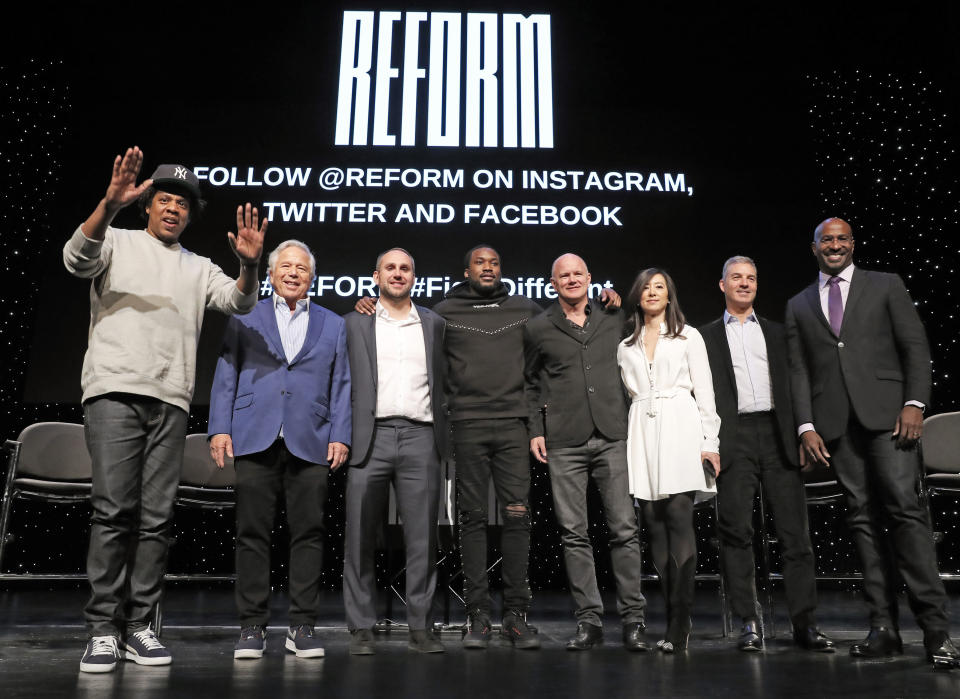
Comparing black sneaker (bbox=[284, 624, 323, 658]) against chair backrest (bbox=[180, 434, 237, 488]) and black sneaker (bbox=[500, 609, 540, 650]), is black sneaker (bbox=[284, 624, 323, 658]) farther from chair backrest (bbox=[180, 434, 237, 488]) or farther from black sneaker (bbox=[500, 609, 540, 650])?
chair backrest (bbox=[180, 434, 237, 488])

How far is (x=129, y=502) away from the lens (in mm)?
2432

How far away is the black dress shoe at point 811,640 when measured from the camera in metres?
2.63

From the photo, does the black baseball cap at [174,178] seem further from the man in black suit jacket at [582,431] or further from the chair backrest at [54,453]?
the chair backrest at [54,453]

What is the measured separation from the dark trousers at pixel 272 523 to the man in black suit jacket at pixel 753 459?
1476 millimetres

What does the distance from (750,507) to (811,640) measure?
18.9 inches

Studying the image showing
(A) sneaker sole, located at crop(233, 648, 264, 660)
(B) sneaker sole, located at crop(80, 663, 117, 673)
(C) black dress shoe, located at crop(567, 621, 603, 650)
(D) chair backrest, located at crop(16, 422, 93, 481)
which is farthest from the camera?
(D) chair backrest, located at crop(16, 422, 93, 481)

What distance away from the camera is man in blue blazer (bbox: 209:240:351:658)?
8.48 feet

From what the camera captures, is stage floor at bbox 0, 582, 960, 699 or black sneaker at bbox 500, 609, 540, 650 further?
black sneaker at bbox 500, 609, 540, 650

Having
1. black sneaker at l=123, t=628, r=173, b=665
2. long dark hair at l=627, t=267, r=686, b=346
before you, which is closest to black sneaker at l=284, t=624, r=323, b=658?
black sneaker at l=123, t=628, r=173, b=665

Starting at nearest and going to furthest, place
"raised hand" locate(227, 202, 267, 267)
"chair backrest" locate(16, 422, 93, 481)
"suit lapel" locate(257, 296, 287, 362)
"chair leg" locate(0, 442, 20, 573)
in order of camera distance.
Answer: "raised hand" locate(227, 202, 267, 267) < "suit lapel" locate(257, 296, 287, 362) < "chair leg" locate(0, 442, 20, 573) < "chair backrest" locate(16, 422, 93, 481)

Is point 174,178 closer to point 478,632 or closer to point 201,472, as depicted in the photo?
point 201,472

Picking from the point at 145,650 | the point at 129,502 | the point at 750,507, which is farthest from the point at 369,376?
the point at 750,507

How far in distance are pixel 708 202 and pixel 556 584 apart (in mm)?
2466

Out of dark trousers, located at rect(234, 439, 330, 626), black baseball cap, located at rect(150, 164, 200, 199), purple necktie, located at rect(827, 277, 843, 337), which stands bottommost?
dark trousers, located at rect(234, 439, 330, 626)
